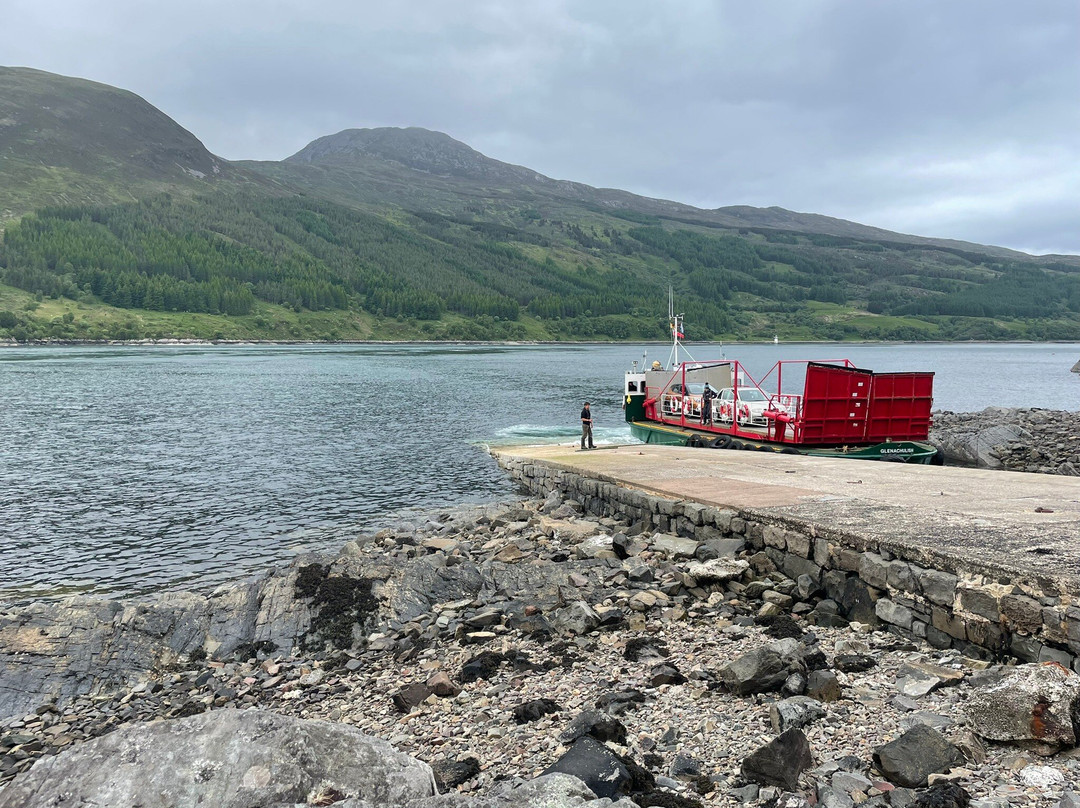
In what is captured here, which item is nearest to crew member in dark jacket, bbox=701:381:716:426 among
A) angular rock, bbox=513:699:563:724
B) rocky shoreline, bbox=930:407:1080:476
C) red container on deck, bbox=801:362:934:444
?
red container on deck, bbox=801:362:934:444

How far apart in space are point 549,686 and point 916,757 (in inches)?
160

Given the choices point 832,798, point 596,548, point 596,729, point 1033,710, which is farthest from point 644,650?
point 596,548

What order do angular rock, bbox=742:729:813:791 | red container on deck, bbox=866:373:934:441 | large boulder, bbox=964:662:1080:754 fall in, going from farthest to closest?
red container on deck, bbox=866:373:934:441 → angular rock, bbox=742:729:813:791 → large boulder, bbox=964:662:1080:754

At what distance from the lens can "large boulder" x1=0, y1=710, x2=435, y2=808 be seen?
501cm

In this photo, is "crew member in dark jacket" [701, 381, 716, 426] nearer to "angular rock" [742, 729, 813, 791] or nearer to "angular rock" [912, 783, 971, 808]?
"angular rock" [742, 729, 813, 791]

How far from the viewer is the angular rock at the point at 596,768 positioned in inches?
227

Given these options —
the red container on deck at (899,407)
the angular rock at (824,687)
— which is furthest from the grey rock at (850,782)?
the red container on deck at (899,407)

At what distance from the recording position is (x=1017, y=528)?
10.1 metres

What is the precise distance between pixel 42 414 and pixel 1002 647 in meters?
58.7

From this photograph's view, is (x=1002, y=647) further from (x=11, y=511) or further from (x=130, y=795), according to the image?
(x=11, y=511)

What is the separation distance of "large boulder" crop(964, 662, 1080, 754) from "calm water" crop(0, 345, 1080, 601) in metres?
15.3

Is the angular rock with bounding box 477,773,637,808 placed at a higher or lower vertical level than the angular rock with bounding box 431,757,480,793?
higher

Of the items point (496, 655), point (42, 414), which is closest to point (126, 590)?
point (496, 655)

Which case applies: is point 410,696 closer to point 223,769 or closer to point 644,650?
point 644,650
